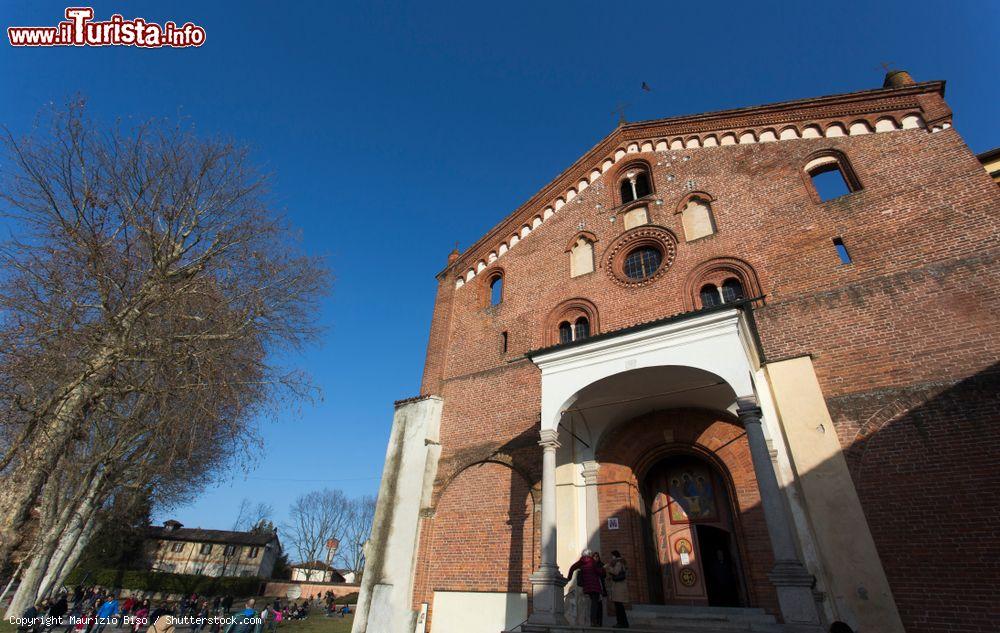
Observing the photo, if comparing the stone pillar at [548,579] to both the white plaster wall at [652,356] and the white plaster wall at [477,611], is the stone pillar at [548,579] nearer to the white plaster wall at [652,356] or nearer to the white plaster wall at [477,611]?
the white plaster wall at [652,356]

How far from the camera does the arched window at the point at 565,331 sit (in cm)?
1277

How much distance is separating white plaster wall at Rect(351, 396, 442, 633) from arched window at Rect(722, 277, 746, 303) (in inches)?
323

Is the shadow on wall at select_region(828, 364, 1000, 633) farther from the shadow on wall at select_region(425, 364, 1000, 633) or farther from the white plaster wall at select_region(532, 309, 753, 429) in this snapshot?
the white plaster wall at select_region(532, 309, 753, 429)

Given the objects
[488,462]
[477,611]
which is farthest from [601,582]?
[488,462]

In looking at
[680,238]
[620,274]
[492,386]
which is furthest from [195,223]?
[680,238]

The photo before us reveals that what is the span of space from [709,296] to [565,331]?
150 inches

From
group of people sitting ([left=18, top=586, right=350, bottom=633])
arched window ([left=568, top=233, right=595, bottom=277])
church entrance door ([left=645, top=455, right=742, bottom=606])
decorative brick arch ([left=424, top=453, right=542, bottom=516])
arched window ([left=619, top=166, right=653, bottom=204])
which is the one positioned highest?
arched window ([left=619, top=166, right=653, bottom=204])

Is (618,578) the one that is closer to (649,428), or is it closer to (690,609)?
(690,609)

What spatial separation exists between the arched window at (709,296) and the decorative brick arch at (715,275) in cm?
9

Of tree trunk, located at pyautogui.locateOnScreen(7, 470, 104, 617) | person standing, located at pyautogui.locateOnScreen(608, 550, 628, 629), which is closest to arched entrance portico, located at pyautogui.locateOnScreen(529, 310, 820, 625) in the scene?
person standing, located at pyautogui.locateOnScreen(608, 550, 628, 629)

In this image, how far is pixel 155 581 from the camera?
36.0 metres

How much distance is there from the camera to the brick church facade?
7082mm

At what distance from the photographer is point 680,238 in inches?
473

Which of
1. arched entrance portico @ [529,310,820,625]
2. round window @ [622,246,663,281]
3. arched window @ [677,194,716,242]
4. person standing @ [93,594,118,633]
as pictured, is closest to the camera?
arched entrance portico @ [529,310,820,625]
